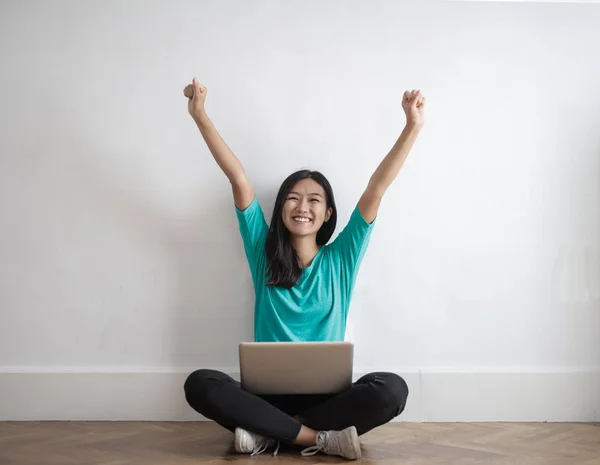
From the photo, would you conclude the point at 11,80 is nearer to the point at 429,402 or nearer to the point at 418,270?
the point at 418,270

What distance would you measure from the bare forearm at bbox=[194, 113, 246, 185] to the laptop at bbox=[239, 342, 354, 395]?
28.9 inches

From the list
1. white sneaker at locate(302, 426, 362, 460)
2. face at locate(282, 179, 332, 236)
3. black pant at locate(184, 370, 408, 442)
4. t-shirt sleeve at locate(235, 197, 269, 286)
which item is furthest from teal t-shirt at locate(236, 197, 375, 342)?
white sneaker at locate(302, 426, 362, 460)

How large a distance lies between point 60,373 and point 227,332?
690mm

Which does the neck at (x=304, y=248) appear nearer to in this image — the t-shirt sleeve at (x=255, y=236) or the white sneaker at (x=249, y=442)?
the t-shirt sleeve at (x=255, y=236)

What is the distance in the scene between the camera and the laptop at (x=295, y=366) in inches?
78.3

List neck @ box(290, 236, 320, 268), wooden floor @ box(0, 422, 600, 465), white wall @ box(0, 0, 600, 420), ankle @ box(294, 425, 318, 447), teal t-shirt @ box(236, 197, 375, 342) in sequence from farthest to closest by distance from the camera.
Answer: white wall @ box(0, 0, 600, 420) → neck @ box(290, 236, 320, 268) → teal t-shirt @ box(236, 197, 375, 342) → ankle @ box(294, 425, 318, 447) → wooden floor @ box(0, 422, 600, 465)

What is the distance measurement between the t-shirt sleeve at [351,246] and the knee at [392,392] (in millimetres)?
499

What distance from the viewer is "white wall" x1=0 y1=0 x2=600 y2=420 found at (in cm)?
Answer: 271

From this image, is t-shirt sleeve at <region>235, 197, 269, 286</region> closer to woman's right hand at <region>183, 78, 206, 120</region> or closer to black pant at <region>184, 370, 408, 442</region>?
woman's right hand at <region>183, 78, 206, 120</region>

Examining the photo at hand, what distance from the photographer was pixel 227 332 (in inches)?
107

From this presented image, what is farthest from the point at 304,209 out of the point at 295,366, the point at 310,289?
the point at 295,366

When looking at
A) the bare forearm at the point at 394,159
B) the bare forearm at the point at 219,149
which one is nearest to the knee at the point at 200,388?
the bare forearm at the point at 219,149

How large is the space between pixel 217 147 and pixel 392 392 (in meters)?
1.08

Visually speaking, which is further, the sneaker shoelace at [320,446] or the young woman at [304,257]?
the young woman at [304,257]
